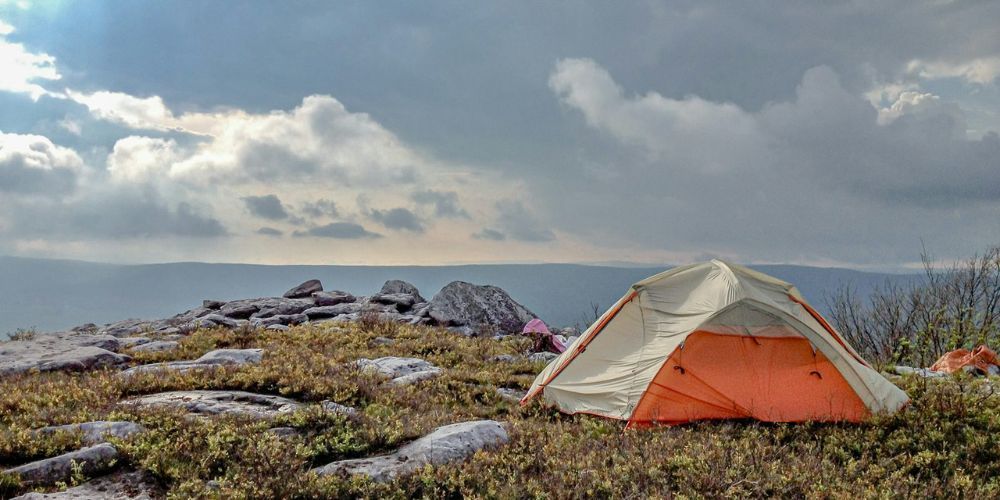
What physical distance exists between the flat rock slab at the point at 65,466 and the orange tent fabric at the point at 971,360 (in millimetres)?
20002

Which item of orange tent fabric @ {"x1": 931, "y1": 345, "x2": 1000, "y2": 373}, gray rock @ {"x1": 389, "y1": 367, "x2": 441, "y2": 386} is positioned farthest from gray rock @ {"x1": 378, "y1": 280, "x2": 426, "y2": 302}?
orange tent fabric @ {"x1": 931, "y1": 345, "x2": 1000, "y2": 373}

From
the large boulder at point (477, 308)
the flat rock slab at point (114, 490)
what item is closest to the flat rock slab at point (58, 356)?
the flat rock slab at point (114, 490)

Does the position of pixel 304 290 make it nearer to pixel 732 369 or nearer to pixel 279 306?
pixel 279 306

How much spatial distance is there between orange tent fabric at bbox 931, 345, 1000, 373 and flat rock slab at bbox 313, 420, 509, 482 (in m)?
15.8

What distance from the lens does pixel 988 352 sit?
18.6 m

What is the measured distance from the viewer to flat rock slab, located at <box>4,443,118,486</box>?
6.79 meters

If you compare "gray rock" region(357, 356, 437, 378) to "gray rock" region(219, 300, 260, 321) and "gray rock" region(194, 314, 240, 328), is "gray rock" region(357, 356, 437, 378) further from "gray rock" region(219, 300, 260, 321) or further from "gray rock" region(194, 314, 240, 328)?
"gray rock" region(219, 300, 260, 321)

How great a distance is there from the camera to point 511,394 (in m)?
13.1

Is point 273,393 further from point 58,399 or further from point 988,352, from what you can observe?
point 988,352

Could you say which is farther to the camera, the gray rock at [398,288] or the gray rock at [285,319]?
the gray rock at [398,288]

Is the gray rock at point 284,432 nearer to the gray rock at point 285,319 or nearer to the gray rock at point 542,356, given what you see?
the gray rock at point 542,356

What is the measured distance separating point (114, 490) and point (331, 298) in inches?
976

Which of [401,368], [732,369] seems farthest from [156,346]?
[732,369]

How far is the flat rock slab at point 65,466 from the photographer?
22.3 feet
